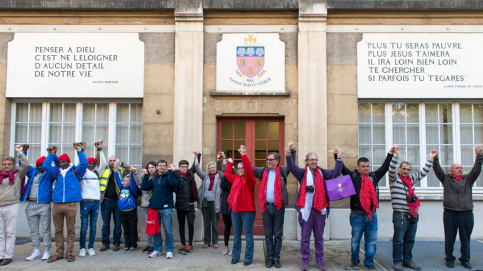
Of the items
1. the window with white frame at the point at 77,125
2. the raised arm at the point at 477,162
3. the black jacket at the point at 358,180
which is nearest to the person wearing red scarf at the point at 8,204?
the window with white frame at the point at 77,125

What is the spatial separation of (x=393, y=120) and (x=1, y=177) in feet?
26.4

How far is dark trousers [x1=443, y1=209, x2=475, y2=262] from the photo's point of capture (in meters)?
6.13

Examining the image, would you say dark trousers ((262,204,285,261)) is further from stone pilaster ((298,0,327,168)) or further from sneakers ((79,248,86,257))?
sneakers ((79,248,86,257))

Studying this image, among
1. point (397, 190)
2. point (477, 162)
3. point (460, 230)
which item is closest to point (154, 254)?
point (397, 190)

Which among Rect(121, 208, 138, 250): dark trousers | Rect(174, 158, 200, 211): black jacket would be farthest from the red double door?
Rect(121, 208, 138, 250): dark trousers

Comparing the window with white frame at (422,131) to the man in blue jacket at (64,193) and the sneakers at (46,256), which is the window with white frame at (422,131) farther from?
the sneakers at (46,256)

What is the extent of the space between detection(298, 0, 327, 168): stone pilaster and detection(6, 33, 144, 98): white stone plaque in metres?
3.64

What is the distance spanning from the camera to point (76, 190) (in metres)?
6.56

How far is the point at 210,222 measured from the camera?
24.0 feet

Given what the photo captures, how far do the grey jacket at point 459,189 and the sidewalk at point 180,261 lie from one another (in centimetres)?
167

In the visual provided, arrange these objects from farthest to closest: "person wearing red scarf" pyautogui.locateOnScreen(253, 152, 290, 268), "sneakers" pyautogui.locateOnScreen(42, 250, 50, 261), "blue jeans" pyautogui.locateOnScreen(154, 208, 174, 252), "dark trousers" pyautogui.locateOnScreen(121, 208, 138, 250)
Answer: "dark trousers" pyautogui.locateOnScreen(121, 208, 138, 250) < "blue jeans" pyautogui.locateOnScreen(154, 208, 174, 252) < "sneakers" pyautogui.locateOnScreen(42, 250, 50, 261) < "person wearing red scarf" pyautogui.locateOnScreen(253, 152, 290, 268)

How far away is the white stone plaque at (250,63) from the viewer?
26.8ft

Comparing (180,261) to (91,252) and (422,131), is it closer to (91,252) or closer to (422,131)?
(91,252)

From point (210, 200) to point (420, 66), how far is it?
18.0 ft
